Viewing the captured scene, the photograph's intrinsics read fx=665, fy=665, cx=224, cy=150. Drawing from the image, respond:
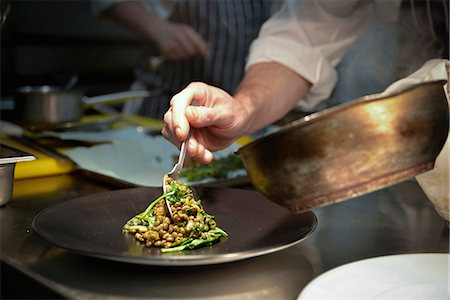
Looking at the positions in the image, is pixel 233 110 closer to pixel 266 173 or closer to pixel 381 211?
pixel 381 211

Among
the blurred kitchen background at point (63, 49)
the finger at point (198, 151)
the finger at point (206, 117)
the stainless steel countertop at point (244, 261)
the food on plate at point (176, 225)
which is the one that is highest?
the finger at point (206, 117)

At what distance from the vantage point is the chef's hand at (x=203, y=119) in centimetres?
123

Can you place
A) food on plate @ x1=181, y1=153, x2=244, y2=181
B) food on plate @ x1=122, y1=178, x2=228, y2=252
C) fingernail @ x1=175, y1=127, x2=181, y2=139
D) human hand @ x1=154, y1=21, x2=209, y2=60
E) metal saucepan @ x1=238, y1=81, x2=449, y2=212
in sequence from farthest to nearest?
human hand @ x1=154, y1=21, x2=209, y2=60, food on plate @ x1=181, y1=153, x2=244, y2=181, fingernail @ x1=175, y1=127, x2=181, y2=139, food on plate @ x1=122, y1=178, x2=228, y2=252, metal saucepan @ x1=238, y1=81, x2=449, y2=212

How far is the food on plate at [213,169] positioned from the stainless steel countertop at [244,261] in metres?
0.32

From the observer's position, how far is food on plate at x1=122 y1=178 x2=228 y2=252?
108 cm

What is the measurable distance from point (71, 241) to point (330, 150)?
0.44m

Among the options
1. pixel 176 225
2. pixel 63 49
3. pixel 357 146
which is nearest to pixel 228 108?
pixel 176 225

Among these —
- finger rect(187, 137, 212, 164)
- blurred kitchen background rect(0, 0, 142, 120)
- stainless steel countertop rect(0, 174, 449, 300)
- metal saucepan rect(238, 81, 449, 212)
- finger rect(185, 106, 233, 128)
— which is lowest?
blurred kitchen background rect(0, 0, 142, 120)

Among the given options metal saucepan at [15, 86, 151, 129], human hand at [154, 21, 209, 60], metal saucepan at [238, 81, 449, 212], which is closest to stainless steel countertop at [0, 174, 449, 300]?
metal saucepan at [238, 81, 449, 212]

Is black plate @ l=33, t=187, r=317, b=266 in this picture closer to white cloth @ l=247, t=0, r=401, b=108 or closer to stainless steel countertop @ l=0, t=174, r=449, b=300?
stainless steel countertop @ l=0, t=174, r=449, b=300

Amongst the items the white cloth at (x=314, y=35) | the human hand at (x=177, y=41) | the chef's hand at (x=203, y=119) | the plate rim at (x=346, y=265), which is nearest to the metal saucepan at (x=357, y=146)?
the plate rim at (x=346, y=265)

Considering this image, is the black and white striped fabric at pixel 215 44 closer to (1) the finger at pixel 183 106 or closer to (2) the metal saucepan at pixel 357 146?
(1) the finger at pixel 183 106

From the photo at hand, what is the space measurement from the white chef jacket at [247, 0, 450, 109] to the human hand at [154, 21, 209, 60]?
88 centimetres

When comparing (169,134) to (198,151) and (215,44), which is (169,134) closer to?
(198,151)
